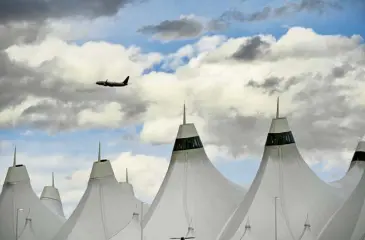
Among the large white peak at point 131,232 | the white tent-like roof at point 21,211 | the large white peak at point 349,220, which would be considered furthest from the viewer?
the white tent-like roof at point 21,211

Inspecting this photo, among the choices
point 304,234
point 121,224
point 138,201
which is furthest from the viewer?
point 138,201

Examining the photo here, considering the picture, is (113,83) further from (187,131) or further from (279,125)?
(279,125)

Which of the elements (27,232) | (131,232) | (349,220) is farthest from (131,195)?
(349,220)

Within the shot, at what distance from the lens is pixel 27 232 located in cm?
7694

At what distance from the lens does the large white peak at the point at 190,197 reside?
69.1m

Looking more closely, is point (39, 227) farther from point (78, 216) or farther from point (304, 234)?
point (304, 234)

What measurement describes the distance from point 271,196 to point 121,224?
50.0ft

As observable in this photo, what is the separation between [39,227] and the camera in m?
78.4

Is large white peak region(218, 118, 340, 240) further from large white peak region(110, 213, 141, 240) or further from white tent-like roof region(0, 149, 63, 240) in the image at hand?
white tent-like roof region(0, 149, 63, 240)

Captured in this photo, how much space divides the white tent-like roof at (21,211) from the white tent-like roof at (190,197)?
473 inches

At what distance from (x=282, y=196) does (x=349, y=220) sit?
7878mm

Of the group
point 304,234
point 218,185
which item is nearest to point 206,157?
point 218,185

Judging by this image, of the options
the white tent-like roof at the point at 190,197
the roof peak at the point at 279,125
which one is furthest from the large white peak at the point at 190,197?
the roof peak at the point at 279,125

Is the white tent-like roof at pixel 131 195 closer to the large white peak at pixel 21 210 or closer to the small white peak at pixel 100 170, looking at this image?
the small white peak at pixel 100 170
